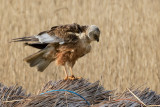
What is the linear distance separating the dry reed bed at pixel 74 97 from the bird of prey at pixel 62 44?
1.19 feet

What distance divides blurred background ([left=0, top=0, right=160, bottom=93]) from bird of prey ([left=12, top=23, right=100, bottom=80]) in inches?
61.8

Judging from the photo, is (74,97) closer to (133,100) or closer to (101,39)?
(133,100)

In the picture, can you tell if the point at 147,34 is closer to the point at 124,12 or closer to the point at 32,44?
the point at 124,12

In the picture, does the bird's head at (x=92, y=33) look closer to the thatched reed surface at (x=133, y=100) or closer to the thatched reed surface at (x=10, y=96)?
the thatched reed surface at (x=133, y=100)

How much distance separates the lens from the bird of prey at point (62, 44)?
3.05 meters

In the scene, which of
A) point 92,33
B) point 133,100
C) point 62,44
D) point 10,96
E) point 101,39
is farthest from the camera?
point 101,39

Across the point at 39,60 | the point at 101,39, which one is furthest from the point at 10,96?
the point at 101,39

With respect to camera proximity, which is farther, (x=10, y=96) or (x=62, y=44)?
(x=62, y=44)

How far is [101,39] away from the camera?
204 inches

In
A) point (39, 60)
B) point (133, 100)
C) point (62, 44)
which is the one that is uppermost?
point (62, 44)

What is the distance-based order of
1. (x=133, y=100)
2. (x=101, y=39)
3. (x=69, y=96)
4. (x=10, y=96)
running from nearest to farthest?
1. (x=133, y=100)
2. (x=69, y=96)
3. (x=10, y=96)
4. (x=101, y=39)

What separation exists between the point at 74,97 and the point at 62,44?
0.81m

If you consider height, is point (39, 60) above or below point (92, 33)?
below

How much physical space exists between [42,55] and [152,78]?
2447 millimetres
